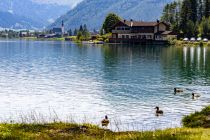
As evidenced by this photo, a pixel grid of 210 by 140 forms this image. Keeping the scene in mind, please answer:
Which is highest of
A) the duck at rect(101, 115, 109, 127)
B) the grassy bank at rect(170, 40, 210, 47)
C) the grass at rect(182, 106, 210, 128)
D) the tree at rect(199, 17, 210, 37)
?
Answer: the tree at rect(199, 17, 210, 37)

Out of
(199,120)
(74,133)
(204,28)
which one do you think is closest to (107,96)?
(199,120)

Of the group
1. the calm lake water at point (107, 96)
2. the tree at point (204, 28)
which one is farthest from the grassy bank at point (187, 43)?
the calm lake water at point (107, 96)

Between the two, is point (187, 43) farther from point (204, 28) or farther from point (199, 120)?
point (199, 120)

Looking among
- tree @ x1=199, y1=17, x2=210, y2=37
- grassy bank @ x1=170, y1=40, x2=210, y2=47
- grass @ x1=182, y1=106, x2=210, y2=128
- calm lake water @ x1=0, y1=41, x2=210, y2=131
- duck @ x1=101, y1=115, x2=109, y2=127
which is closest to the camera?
grass @ x1=182, y1=106, x2=210, y2=128

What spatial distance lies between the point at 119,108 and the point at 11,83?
25.9 metres

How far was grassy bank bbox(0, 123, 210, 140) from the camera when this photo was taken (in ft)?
59.2

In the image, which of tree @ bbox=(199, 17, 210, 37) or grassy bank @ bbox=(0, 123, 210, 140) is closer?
grassy bank @ bbox=(0, 123, 210, 140)

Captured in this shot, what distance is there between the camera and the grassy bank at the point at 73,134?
59.2ft

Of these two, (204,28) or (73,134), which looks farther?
(204,28)

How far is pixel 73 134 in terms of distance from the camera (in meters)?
19.5

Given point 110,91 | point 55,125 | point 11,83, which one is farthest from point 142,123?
point 11,83

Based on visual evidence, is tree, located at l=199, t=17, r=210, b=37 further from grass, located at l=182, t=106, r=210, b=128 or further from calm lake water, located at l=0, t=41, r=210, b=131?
grass, located at l=182, t=106, r=210, b=128

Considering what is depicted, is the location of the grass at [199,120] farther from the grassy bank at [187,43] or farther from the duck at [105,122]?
the grassy bank at [187,43]

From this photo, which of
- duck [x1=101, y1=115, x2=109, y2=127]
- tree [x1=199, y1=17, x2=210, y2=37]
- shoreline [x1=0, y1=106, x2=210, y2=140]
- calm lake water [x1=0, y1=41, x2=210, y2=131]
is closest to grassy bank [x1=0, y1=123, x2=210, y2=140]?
shoreline [x1=0, y1=106, x2=210, y2=140]
